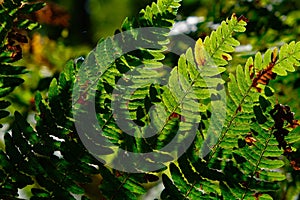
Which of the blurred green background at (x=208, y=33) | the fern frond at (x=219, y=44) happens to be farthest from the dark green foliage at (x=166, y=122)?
the blurred green background at (x=208, y=33)

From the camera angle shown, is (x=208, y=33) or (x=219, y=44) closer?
(x=219, y=44)

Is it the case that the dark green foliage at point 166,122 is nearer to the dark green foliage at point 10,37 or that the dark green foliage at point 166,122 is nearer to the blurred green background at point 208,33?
the dark green foliage at point 10,37

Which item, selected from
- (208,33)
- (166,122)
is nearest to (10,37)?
(166,122)

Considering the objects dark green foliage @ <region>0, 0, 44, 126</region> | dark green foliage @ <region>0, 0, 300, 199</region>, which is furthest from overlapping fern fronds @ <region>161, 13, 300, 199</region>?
dark green foliage @ <region>0, 0, 44, 126</region>

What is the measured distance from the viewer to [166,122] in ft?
1.76

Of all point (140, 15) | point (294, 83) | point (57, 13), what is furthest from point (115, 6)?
point (140, 15)

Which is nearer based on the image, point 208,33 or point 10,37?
point 10,37

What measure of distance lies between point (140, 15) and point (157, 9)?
0.02m

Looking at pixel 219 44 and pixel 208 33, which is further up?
pixel 219 44

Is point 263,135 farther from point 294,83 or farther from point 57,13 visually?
point 57,13

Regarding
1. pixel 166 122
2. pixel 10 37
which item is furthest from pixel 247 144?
pixel 10 37

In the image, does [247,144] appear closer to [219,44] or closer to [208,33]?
[219,44]

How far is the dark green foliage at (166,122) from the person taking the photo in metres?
0.53

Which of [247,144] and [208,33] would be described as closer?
[247,144]
